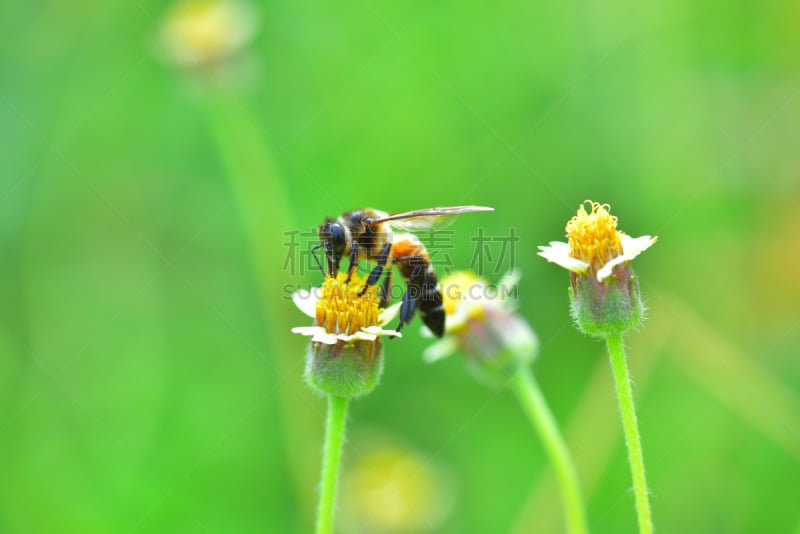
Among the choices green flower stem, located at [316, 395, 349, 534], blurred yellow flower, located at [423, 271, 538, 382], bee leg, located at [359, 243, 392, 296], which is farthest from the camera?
blurred yellow flower, located at [423, 271, 538, 382]

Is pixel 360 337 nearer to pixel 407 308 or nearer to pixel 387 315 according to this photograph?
pixel 387 315

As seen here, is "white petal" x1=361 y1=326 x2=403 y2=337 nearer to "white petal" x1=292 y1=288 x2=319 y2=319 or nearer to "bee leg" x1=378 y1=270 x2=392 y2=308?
"white petal" x1=292 y1=288 x2=319 y2=319

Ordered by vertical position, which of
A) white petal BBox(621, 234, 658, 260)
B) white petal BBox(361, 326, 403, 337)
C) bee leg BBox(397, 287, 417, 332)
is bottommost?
white petal BBox(361, 326, 403, 337)

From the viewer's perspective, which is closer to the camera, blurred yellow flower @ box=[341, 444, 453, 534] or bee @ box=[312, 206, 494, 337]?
bee @ box=[312, 206, 494, 337]

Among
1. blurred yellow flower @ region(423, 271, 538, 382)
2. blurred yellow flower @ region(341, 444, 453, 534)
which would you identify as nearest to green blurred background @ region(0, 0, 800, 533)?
blurred yellow flower @ region(341, 444, 453, 534)

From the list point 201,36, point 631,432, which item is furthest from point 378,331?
point 201,36

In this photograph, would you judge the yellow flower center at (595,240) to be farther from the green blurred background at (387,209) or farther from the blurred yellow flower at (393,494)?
the blurred yellow flower at (393,494)
